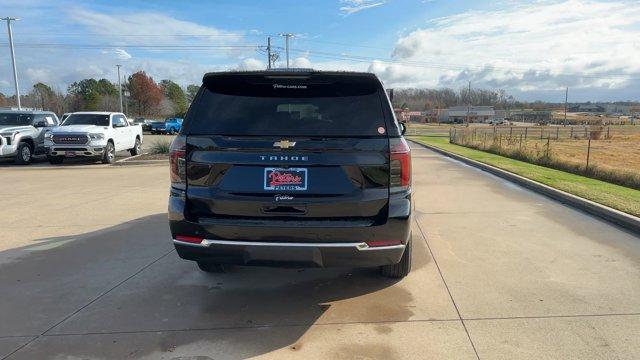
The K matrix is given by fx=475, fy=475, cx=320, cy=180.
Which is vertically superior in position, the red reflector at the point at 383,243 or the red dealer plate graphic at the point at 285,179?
the red dealer plate graphic at the point at 285,179

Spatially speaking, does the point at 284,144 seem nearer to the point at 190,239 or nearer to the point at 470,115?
the point at 190,239

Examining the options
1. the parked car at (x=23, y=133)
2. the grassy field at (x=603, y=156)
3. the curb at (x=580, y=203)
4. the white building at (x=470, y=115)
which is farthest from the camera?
the white building at (x=470, y=115)

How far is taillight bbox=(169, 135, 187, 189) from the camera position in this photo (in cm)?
385

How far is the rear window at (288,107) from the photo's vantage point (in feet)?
12.4

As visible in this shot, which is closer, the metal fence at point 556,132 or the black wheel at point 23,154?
the black wheel at point 23,154

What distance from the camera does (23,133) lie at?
53.6 feet

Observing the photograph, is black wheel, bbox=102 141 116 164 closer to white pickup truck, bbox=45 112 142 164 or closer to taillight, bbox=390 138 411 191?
white pickup truck, bbox=45 112 142 164

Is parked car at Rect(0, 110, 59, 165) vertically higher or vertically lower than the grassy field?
higher

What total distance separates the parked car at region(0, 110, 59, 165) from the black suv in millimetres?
14871

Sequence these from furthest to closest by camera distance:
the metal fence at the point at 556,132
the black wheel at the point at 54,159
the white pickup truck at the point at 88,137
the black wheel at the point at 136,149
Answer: the metal fence at the point at 556,132 < the black wheel at the point at 136,149 < the black wheel at the point at 54,159 < the white pickup truck at the point at 88,137

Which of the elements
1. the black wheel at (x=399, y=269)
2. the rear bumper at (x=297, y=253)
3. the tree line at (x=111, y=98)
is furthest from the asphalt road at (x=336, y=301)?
the tree line at (x=111, y=98)

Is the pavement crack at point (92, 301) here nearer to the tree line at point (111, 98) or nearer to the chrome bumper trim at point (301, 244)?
the chrome bumper trim at point (301, 244)

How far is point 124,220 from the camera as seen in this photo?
25.2ft

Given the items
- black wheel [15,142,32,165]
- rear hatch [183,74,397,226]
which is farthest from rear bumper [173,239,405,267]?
black wheel [15,142,32,165]
